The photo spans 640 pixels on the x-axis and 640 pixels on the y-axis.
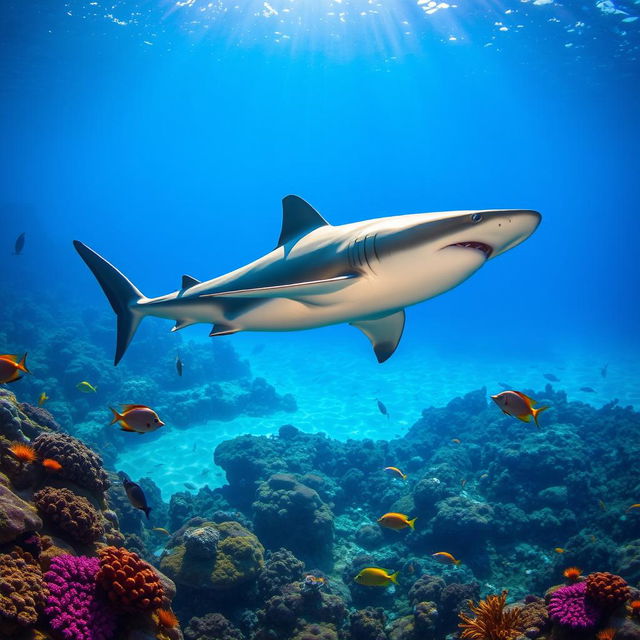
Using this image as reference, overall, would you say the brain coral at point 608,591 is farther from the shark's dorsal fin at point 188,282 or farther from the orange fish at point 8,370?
the orange fish at point 8,370

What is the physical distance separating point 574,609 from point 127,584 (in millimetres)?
4655

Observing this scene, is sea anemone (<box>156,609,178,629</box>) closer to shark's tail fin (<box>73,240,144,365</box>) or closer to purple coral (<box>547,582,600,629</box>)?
shark's tail fin (<box>73,240,144,365</box>)

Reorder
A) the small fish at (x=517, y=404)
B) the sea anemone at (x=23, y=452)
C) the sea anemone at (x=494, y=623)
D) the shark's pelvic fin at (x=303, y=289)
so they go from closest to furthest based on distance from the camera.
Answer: the shark's pelvic fin at (x=303, y=289), the sea anemone at (x=494, y=623), the sea anemone at (x=23, y=452), the small fish at (x=517, y=404)

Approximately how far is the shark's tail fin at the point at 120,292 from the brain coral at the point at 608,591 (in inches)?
255

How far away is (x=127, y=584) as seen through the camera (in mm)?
3252

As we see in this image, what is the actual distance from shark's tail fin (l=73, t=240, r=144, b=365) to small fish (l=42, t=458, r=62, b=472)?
1476 millimetres

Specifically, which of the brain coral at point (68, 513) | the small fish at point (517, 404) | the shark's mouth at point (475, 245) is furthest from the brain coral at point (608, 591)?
the brain coral at point (68, 513)

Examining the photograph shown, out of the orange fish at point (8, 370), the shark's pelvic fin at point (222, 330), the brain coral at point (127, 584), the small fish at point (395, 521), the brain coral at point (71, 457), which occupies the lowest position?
the small fish at point (395, 521)

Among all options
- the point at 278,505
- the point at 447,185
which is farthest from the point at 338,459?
the point at 447,185

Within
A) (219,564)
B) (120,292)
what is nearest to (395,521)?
(219,564)

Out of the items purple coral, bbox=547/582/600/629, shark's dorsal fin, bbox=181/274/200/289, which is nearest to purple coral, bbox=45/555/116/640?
shark's dorsal fin, bbox=181/274/200/289

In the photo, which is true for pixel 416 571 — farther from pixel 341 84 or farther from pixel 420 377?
pixel 341 84

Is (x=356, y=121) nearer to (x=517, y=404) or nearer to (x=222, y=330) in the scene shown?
(x=517, y=404)

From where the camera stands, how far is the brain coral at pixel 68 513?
3.89 m
